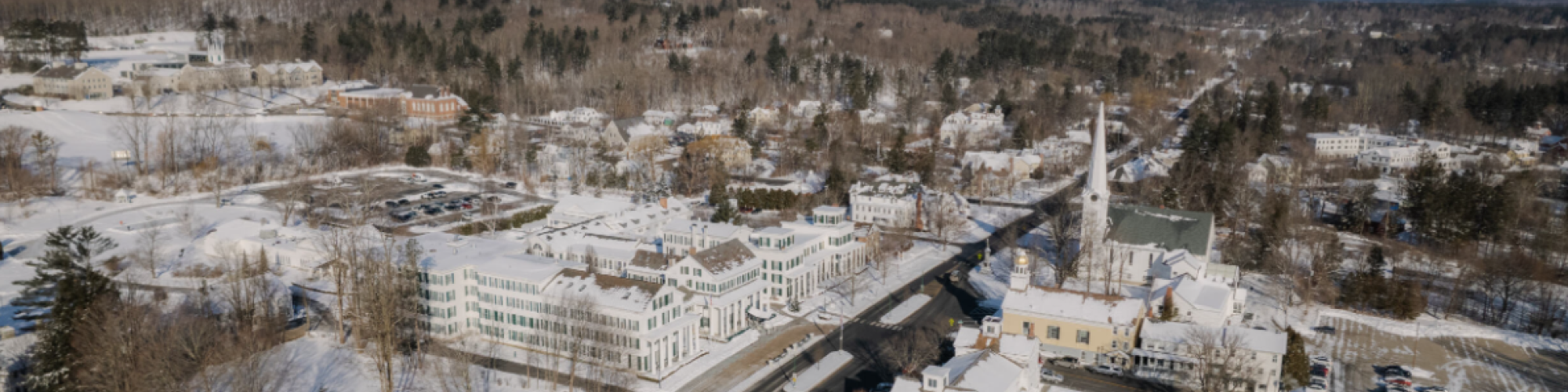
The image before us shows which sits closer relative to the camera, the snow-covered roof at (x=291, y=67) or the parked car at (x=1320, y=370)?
the parked car at (x=1320, y=370)

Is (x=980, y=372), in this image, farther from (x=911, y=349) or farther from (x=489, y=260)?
(x=489, y=260)

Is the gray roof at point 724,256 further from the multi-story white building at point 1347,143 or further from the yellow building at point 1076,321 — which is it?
the multi-story white building at point 1347,143

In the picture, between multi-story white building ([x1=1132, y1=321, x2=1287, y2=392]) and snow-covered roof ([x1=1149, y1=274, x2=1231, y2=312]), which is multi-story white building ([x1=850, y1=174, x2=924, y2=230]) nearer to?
snow-covered roof ([x1=1149, y1=274, x2=1231, y2=312])

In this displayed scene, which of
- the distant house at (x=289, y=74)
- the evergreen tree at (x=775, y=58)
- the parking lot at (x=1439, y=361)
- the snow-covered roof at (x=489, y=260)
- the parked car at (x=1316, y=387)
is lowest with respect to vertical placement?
the parking lot at (x=1439, y=361)

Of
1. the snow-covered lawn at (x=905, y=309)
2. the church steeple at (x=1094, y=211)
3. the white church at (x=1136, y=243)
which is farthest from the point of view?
the church steeple at (x=1094, y=211)

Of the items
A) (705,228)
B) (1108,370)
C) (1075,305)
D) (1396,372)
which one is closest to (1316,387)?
(1396,372)

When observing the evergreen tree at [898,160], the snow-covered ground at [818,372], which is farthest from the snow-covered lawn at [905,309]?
the evergreen tree at [898,160]

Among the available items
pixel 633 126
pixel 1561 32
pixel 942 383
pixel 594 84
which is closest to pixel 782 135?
pixel 633 126
